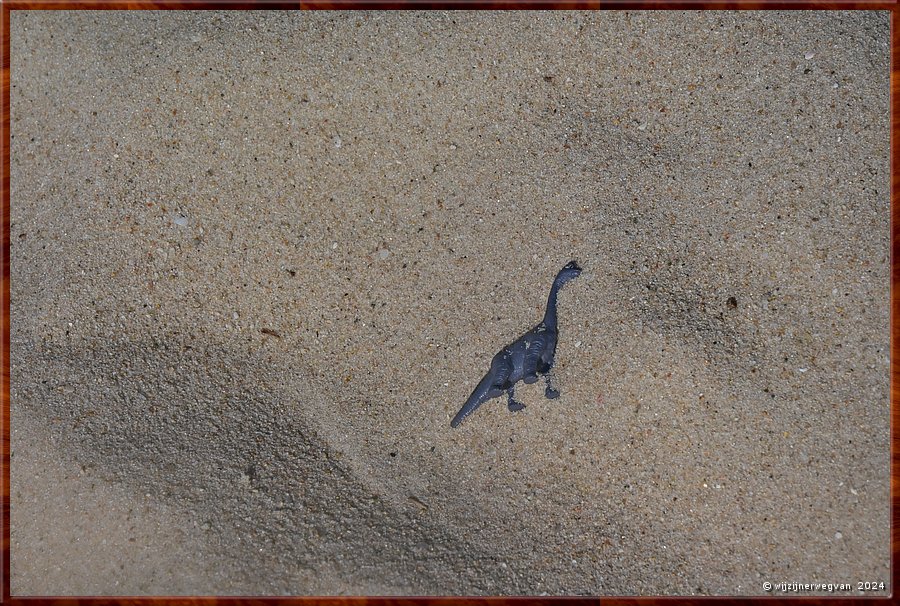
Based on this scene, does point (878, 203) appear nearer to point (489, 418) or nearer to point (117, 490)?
point (489, 418)

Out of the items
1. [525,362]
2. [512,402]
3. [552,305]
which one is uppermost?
[552,305]

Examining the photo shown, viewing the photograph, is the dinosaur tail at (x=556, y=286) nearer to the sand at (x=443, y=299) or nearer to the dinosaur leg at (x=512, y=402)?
the sand at (x=443, y=299)

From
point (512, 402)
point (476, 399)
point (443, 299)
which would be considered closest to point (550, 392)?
point (512, 402)

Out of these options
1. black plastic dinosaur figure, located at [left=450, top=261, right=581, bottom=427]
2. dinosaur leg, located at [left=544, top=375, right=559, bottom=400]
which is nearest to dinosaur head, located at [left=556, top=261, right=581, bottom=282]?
black plastic dinosaur figure, located at [left=450, top=261, right=581, bottom=427]

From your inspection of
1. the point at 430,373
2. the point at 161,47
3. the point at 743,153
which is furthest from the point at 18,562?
the point at 743,153

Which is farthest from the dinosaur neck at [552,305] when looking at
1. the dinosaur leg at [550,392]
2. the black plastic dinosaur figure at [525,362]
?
the dinosaur leg at [550,392]

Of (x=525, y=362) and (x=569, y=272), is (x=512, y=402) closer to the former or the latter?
(x=525, y=362)
